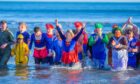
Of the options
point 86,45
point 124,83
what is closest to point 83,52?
point 86,45

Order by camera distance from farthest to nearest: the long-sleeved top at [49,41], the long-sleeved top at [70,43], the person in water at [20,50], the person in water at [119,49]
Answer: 1. the long-sleeved top at [49,41]
2. the person in water at [20,50]
3. the long-sleeved top at [70,43]
4. the person in water at [119,49]

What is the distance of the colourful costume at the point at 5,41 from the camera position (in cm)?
1742

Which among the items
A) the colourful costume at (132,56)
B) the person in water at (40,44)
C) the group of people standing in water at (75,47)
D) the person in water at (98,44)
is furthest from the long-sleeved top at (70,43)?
the colourful costume at (132,56)

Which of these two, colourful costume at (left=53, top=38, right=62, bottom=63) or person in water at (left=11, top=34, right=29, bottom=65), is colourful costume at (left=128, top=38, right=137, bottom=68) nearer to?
colourful costume at (left=53, top=38, right=62, bottom=63)

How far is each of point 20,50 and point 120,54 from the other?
342cm

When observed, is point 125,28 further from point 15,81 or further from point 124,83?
point 15,81

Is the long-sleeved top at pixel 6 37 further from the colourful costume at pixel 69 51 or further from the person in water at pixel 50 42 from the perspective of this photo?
the colourful costume at pixel 69 51

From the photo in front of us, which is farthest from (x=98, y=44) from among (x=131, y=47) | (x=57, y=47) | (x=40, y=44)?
(x=40, y=44)

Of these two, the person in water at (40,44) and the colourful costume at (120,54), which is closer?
the colourful costume at (120,54)

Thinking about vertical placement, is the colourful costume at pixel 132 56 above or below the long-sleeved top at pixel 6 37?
below

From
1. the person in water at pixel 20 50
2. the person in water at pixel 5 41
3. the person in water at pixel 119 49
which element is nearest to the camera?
the person in water at pixel 119 49

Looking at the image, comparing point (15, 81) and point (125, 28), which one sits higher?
point (125, 28)

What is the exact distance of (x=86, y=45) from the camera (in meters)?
17.6

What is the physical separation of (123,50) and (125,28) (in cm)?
112
